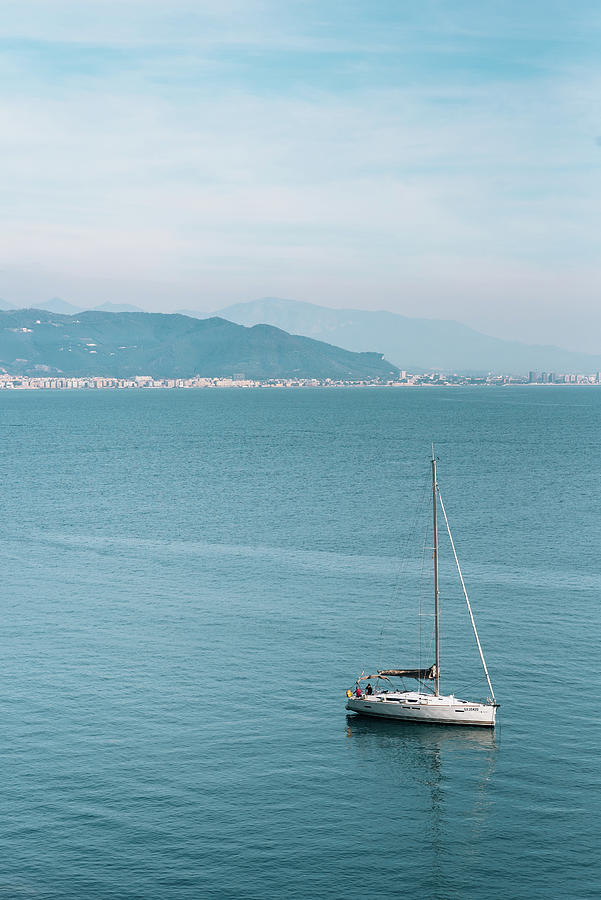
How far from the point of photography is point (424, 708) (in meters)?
64.5

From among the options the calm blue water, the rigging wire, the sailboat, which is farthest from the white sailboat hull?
the rigging wire

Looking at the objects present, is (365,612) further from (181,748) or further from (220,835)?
(220,835)

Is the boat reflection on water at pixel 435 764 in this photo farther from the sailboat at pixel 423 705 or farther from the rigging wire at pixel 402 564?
the rigging wire at pixel 402 564

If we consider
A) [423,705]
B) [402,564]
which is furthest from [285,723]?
[402,564]

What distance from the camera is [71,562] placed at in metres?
110

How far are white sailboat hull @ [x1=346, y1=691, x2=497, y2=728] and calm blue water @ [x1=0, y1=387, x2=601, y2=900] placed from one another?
3.00ft

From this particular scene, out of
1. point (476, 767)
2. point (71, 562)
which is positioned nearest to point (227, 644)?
point (476, 767)

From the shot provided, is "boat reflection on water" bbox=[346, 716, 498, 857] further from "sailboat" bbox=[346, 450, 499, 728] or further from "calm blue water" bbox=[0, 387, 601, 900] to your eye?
"sailboat" bbox=[346, 450, 499, 728]

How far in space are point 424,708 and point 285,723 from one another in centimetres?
992

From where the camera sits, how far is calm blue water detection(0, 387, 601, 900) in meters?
48.2

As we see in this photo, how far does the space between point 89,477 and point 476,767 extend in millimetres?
142785

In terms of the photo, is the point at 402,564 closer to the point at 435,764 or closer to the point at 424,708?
the point at 424,708

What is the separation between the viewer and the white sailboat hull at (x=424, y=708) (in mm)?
63141

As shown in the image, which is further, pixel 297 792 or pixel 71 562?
pixel 71 562
